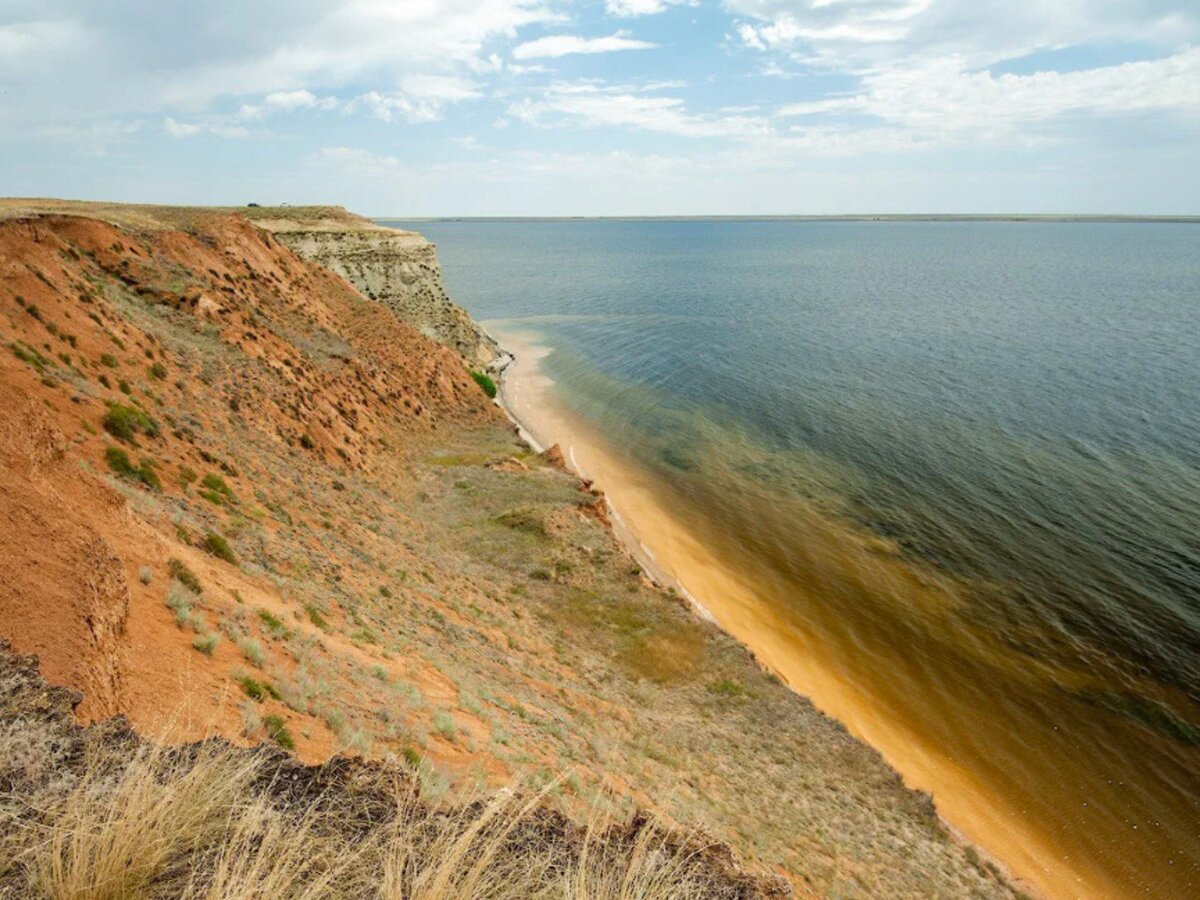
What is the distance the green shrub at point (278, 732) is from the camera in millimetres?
9414

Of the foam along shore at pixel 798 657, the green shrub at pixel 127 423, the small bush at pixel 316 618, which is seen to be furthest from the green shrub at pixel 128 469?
the foam along shore at pixel 798 657

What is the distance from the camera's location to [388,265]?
61469 mm

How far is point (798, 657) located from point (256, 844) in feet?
85.3

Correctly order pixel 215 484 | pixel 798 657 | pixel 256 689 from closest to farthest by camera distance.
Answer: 1. pixel 256 689
2. pixel 215 484
3. pixel 798 657

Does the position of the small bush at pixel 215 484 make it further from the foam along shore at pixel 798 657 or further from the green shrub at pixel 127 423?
the foam along shore at pixel 798 657

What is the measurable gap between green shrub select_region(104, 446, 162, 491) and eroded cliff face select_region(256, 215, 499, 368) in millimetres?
41130

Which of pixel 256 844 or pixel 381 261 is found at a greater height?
pixel 381 261

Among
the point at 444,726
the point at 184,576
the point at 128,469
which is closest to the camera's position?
the point at 444,726

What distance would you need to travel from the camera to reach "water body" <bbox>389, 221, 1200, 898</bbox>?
22312mm

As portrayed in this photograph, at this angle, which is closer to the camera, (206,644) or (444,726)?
(206,644)

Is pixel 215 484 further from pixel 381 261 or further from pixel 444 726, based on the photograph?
pixel 381 261

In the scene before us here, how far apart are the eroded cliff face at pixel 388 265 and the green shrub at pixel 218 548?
1722 inches

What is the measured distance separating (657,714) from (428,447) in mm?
24326

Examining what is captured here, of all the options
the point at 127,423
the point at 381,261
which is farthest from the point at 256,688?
the point at 381,261
